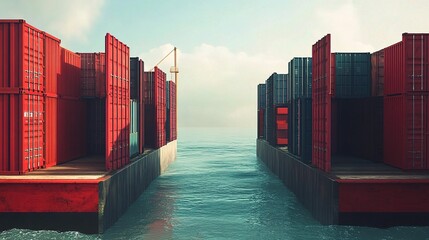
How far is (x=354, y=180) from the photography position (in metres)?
15.3

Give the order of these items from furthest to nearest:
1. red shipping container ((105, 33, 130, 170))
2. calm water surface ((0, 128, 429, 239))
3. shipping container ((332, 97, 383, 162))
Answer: shipping container ((332, 97, 383, 162))
red shipping container ((105, 33, 130, 170))
calm water surface ((0, 128, 429, 239))

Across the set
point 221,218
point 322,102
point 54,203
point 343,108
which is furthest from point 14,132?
point 343,108

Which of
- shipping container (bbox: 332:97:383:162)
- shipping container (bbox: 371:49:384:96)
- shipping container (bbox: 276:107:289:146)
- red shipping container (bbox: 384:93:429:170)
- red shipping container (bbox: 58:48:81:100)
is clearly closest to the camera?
red shipping container (bbox: 384:93:429:170)

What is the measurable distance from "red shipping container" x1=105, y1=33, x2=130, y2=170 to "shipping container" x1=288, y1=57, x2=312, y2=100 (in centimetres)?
1312

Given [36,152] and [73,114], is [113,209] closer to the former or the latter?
[36,152]

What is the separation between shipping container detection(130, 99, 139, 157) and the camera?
24438 millimetres

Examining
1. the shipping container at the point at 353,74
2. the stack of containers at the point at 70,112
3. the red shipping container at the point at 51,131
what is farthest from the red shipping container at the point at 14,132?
the shipping container at the point at 353,74

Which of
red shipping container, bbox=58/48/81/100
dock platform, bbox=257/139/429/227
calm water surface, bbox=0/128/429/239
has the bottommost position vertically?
calm water surface, bbox=0/128/429/239

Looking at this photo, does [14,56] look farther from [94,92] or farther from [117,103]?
[94,92]

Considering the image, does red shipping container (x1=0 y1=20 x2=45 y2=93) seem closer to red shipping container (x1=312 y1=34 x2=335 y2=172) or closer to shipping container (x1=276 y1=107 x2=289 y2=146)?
red shipping container (x1=312 y1=34 x2=335 y2=172)

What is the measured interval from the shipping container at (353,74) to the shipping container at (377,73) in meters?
0.29

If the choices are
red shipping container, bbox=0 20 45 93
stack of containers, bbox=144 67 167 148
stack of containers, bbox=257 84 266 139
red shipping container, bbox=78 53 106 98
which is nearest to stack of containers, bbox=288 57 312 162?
stack of containers, bbox=144 67 167 148

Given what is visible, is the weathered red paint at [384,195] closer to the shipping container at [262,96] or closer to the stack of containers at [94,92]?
the stack of containers at [94,92]

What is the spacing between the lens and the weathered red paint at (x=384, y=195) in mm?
15265
